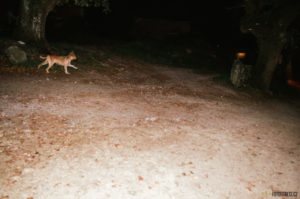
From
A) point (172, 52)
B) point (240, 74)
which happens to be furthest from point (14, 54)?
point (172, 52)

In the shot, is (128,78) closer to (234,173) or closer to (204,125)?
(204,125)

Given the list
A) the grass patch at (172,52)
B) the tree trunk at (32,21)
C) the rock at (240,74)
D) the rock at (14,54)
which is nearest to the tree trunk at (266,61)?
the rock at (240,74)

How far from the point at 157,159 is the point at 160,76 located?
1007cm

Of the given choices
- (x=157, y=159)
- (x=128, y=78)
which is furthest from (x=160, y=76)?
(x=157, y=159)

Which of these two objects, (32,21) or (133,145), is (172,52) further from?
(133,145)

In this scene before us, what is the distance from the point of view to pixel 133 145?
5.25 metres

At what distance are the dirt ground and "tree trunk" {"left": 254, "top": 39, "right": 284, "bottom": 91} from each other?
4460mm

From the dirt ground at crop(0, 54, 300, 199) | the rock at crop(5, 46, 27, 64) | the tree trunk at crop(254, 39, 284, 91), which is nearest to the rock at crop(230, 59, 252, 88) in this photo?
the tree trunk at crop(254, 39, 284, 91)

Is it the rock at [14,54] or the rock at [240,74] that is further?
the rock at [240,74]

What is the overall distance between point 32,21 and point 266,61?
15.1m

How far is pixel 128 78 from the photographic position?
12656 mm

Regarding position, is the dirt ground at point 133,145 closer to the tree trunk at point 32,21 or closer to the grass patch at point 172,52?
the tree trunk at point 32,21

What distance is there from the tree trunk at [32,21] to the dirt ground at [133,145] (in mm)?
4562

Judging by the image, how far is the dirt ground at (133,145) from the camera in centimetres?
391
